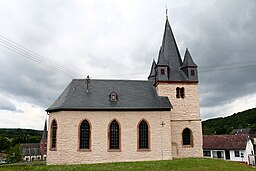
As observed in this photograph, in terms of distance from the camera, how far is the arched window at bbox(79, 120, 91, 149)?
86.3 feet

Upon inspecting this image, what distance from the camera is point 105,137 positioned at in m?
26.6

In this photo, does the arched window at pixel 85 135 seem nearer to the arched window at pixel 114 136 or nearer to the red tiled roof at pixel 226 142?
the arched window at pixel 114 136

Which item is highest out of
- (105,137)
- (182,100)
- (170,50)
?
(170,50)

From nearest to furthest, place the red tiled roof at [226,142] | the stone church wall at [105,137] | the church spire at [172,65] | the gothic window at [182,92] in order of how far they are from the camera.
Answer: the stone church wall at [105,137] → the church spire at [172,65] → the gothic window at [182,92] → the red tiled roof at [226,142]

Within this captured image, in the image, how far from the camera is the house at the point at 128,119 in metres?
26.2

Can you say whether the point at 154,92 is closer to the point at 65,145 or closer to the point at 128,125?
the point at 128,125

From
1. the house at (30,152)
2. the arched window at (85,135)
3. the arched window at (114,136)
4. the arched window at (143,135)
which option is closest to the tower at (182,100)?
the arched window at (143,135)

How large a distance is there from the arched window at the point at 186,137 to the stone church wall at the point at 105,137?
311cm

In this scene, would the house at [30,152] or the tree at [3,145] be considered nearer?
the house at [30,152]

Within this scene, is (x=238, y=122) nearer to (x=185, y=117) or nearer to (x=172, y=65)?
(x=185, y=117)

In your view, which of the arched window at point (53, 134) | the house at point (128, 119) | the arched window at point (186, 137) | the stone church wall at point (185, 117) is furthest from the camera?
the arched window at point (186, 137)

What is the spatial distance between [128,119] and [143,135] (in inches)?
92.6

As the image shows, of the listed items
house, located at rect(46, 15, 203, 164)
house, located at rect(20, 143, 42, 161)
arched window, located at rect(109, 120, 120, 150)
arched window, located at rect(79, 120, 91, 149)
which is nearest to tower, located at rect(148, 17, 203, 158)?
house, located at rect(46, 15, 203, 164)

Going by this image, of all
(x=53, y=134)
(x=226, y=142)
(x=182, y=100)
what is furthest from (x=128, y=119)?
(x=226, y=142)
